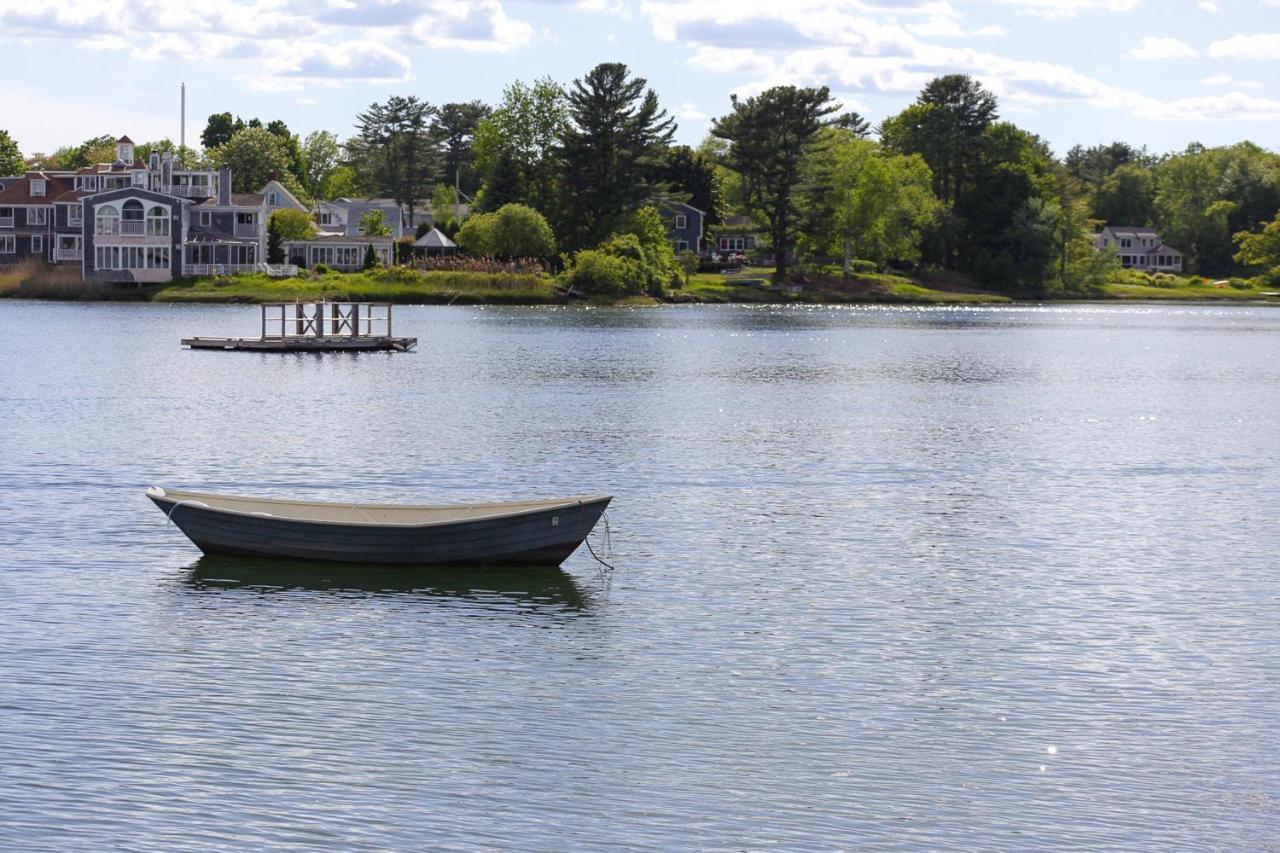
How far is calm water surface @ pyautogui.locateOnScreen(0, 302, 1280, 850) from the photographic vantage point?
20.0m

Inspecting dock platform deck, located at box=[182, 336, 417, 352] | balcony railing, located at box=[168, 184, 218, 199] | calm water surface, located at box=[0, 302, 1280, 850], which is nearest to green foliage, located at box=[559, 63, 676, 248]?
balcony railing, located at box=[168, 184, 218, 199]

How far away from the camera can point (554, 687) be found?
83.0 ft

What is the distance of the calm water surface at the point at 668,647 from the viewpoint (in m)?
20.0

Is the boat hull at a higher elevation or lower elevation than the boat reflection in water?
higher

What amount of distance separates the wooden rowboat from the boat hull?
0.06 feet

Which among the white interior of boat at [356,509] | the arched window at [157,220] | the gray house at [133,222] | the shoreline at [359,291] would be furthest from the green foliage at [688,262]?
the white interior of boat at [356,509]

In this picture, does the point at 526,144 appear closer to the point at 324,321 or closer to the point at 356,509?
the point at 324,321

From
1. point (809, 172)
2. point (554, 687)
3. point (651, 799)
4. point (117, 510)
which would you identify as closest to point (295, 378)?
point (117, 510)

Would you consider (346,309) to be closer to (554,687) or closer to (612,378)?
(612,378)

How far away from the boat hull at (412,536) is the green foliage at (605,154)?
141m

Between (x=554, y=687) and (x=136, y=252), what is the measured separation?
148465 mm

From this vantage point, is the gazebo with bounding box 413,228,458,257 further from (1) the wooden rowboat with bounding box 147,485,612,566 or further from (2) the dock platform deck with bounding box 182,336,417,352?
(1) the wooden rowboat with bounding box 147,485,612,566

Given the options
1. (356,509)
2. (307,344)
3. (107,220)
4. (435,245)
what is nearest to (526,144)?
(435,245)

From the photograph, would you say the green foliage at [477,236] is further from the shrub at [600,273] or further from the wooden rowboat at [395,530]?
the wooden rowboat at [395,530]
